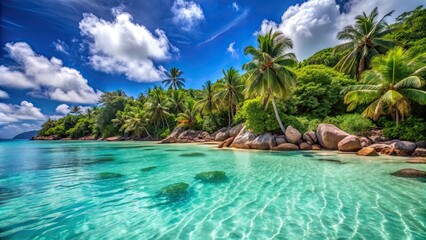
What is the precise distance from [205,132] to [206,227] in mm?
32232

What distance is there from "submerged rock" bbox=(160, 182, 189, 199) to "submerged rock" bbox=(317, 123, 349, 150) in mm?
14347

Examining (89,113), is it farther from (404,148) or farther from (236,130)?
(404,148)

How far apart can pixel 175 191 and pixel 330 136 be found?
15038 millimetres

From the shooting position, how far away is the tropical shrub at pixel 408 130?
13750mm

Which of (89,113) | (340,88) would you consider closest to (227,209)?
(340,88)

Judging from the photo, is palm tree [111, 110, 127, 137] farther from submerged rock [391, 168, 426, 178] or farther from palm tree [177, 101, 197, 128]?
submerged rock [391, 168, 426, 178]

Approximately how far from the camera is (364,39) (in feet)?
79.2

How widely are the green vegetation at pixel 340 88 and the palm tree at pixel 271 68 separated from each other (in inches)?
3.8

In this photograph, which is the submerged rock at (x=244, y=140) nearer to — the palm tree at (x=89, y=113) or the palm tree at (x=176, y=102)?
the palm tree at (x=176, y=102)

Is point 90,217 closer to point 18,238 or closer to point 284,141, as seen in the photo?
point 18,238

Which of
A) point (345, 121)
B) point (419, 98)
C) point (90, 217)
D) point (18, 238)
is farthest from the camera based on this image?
point (345, 121)

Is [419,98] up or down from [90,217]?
up

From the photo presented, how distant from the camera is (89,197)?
20.4 feet

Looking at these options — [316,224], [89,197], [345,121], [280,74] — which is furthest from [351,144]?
[89,197]
